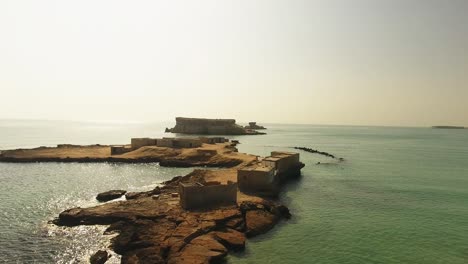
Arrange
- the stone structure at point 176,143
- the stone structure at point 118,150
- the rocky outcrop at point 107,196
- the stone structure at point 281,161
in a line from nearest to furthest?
1. the rocky outcrop at point 107,196
2. the stone structure at point 281,161
3. the stone structure at point 118,150
4. the stone structure at point 176,143

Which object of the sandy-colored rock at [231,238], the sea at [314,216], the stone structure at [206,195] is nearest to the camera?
the sea at [314,216]

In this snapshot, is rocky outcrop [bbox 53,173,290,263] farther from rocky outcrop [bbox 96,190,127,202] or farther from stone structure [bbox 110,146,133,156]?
stone structure [bbox 110,146,133,156]

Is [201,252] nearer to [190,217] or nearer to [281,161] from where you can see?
[190,217]

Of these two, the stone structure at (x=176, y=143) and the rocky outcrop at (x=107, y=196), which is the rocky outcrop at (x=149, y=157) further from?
the rocky outcrop at (x=107, y=196)

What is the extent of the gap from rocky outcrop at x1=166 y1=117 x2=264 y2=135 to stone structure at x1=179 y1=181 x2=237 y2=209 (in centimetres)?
10991

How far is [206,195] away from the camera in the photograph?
2519cm

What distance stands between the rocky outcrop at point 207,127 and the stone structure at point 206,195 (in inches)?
4327

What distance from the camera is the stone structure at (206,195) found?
24594 mm

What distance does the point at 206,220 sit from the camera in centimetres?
2219

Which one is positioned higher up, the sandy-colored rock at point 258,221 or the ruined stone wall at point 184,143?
the ruined stone wall at point 184,143

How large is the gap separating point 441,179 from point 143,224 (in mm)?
40874

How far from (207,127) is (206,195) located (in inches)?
4392

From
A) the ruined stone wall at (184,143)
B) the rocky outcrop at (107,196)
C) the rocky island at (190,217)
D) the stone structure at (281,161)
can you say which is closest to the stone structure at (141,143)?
the ruined stone wall at (184,143)

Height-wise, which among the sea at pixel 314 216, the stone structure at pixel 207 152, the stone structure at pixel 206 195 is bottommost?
the sea at pixel 314 216
